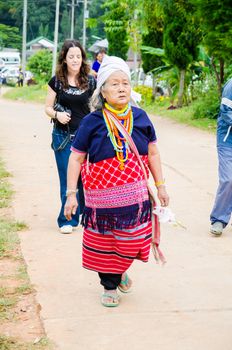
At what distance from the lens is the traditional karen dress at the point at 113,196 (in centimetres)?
476

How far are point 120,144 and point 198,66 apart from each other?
17590 millimetres

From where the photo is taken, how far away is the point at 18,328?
445 centimetres

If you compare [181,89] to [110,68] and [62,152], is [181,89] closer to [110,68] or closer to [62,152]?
[62,152]

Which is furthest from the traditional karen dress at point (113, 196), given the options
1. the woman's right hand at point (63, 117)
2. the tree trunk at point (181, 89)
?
the tree trunk at point (181, 89)

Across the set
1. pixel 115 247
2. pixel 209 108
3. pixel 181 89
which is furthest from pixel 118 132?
pixel 181 89

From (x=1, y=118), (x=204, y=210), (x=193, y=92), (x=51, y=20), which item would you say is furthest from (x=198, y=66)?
(x=51, y=20)

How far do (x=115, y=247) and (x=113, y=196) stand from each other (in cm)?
34

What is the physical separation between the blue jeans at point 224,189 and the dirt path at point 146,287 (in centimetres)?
20

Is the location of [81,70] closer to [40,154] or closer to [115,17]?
[40,154]

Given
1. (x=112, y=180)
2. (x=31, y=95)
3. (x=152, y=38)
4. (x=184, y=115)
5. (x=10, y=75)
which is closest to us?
(x=112, y=180)

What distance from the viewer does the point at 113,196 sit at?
15.6ft

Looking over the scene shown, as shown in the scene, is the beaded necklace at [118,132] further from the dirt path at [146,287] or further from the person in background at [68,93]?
the person in background at [68,93]

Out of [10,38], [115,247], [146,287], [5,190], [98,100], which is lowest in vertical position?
[10,38]

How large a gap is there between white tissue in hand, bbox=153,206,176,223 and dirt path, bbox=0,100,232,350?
1.96 feet
